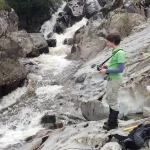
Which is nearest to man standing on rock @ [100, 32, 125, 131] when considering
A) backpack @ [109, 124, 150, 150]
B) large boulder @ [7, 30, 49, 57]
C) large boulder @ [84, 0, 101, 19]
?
backpack @ [109, 124, 150, 150]

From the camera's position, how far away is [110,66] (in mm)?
10234

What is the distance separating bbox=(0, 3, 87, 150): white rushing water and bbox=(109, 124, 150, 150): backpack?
7.75 m

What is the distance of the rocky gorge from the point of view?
12312 mm

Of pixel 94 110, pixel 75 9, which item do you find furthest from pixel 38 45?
pixel 94 110

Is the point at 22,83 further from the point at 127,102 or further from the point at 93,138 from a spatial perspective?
the point at 93,138

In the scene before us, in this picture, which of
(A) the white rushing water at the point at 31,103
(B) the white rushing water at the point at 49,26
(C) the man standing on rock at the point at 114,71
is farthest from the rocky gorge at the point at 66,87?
(B) the white rushing water at the point at 49,26

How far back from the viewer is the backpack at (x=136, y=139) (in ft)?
29.3

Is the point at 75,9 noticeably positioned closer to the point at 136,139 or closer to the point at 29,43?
the point at 29,43

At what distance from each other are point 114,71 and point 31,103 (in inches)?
438

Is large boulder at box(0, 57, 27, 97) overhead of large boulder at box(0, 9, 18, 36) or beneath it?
beneath

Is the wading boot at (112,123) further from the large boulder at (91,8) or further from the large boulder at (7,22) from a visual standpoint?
the large boulder at (91,8)

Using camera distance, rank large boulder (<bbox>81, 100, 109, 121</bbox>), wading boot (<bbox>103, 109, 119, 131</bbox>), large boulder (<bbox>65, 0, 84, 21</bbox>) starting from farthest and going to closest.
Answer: large boulder (<bbox>65, 0, 84, 21</bbox>) → large boulder (<bbox>81, 100, 109, 121</bbox>) → wading boot (<bbox>103, 109, 119, 131</bbox>)

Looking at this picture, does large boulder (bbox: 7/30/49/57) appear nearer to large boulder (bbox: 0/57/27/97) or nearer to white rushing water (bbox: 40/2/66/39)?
large boulder (bbox: 0/57/27/97)

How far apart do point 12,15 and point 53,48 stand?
532 centimetres
